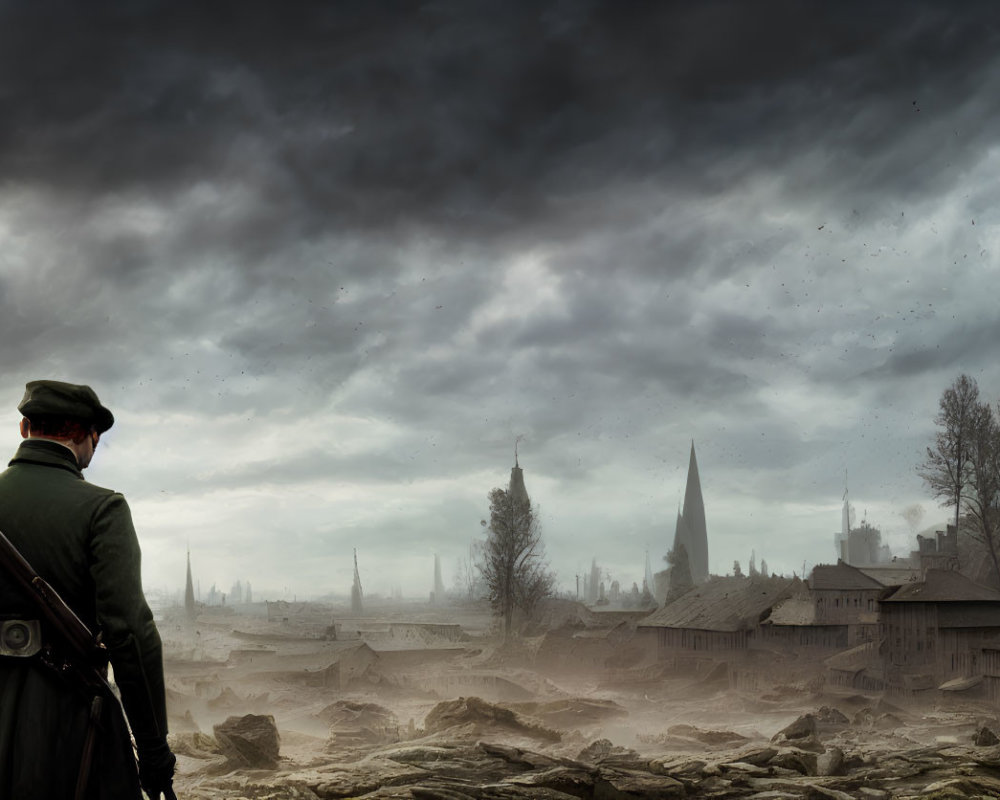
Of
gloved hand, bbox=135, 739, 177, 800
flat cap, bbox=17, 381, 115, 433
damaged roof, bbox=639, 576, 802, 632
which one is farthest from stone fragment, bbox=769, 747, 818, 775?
damaged roof, bbox=639, 576, 802, 632

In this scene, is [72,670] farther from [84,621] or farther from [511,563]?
[511,563]

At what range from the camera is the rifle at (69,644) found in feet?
13.2

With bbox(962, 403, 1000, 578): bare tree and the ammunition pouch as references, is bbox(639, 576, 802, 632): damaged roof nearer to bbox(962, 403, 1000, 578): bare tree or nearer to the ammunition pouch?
bbox(962, 403, 1000, 578): bare tree

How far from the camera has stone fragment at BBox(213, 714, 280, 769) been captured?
65.0 feet

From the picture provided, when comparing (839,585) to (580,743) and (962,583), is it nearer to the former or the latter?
(962,583)

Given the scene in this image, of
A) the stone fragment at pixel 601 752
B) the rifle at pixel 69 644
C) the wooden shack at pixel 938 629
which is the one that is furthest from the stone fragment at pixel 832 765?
the wooden shack at pixel 938 629

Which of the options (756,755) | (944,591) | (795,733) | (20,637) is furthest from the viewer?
(944,591)

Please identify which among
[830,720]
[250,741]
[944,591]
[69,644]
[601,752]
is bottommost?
[830,720]

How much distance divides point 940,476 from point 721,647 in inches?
658

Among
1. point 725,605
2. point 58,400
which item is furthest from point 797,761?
point 725,605

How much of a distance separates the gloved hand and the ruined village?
1023 cm

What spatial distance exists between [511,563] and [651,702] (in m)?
21.3

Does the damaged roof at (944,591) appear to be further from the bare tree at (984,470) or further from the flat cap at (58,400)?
the flat cap at (58,400)

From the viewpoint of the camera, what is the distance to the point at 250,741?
65.4ft
